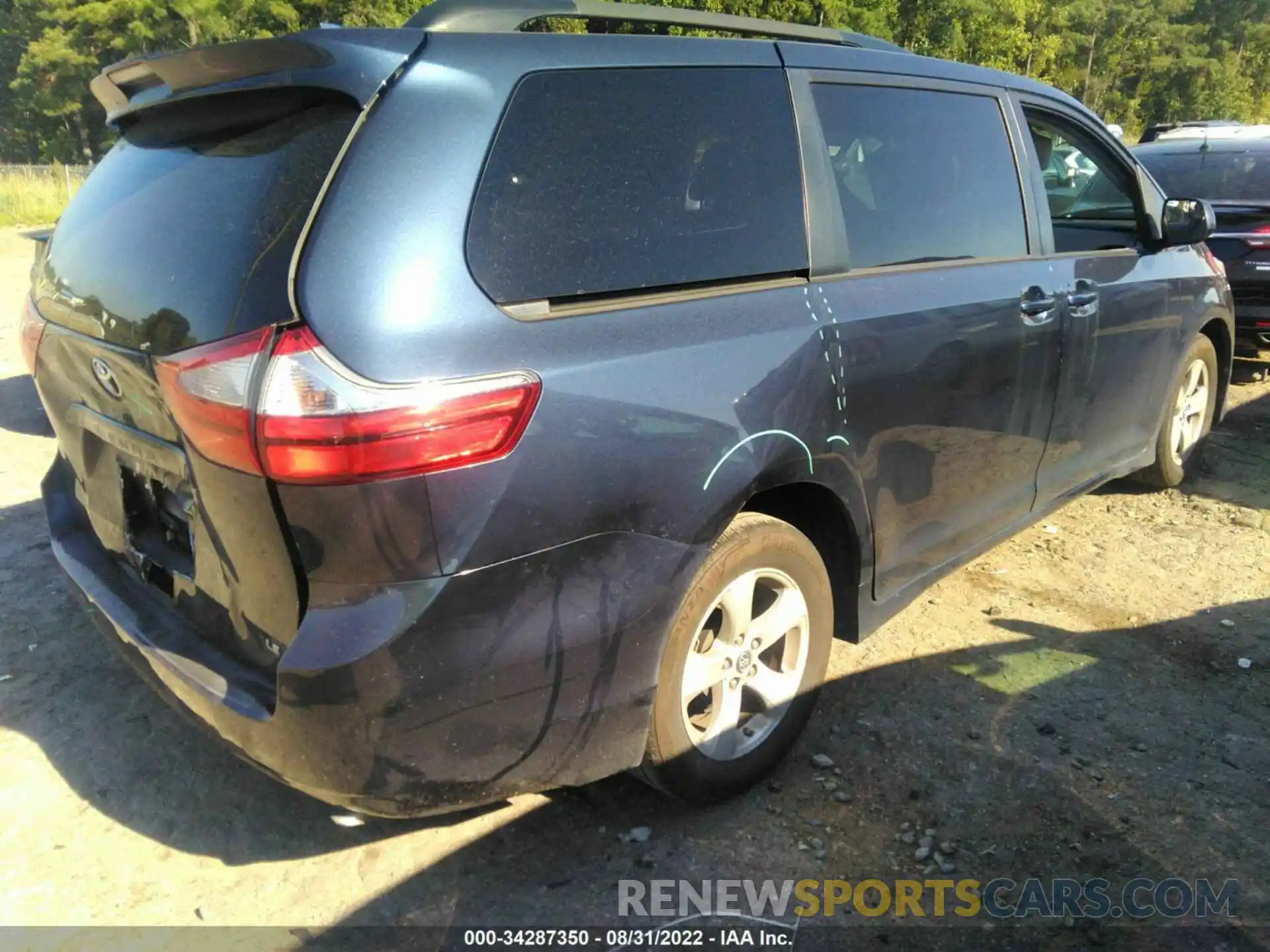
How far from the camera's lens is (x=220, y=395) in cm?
189

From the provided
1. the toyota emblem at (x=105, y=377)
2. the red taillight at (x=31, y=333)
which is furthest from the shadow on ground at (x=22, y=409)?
the toyota emblem at (x=105, y=377)

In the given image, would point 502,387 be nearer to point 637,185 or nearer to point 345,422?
point 345,422

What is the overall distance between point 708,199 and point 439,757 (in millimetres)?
1455

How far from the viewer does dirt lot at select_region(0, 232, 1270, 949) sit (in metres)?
2.43

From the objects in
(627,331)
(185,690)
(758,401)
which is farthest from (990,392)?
(185,690)

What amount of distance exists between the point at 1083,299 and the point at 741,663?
2.06 m

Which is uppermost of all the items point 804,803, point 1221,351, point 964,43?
point 964,43

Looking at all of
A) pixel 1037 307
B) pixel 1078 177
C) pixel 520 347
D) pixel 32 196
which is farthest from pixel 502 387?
pixel 32 196

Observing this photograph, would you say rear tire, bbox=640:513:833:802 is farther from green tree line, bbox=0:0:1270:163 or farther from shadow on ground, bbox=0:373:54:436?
green tree line, bbox=0:0:1270:163

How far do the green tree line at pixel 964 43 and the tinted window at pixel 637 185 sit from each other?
29.5 metres

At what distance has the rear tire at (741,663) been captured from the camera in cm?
244

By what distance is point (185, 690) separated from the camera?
7.24 ft

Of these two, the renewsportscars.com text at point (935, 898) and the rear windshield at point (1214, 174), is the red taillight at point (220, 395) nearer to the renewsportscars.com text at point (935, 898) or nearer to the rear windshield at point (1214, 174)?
the renewsportscars.com text at point (935, 898)

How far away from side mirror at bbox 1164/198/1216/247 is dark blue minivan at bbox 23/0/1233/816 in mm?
1739
